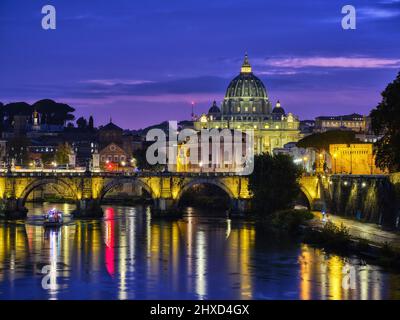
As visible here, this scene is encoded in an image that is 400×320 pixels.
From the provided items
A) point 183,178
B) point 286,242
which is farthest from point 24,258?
point 183,178

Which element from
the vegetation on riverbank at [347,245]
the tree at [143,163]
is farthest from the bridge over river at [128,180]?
the tree at [143,163]

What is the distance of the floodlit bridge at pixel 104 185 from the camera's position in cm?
9381

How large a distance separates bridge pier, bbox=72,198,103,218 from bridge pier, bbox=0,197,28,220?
452 centimetres

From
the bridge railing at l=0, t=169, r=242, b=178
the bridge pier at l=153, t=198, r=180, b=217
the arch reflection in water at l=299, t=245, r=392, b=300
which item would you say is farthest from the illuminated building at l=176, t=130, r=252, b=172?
the arch reflection in water at l=299, t=245, r=392, b=300

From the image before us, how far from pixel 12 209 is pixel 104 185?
9941mm

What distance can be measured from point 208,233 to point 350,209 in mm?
12596

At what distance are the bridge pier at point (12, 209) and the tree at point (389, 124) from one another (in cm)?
3421

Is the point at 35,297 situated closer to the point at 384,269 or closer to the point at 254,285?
the point at 254,285

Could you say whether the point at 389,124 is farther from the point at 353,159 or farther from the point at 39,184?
the point at 353,159

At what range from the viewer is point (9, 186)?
93.8 metres

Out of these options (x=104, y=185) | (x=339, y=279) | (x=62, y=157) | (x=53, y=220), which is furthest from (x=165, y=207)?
(x=62, y=157)

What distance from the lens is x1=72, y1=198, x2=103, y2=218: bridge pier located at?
93.0m

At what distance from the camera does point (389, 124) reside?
67.7 metres
